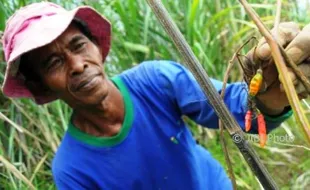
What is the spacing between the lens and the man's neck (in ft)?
5.14

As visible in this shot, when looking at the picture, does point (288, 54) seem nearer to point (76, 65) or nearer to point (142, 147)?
point (76, 65)

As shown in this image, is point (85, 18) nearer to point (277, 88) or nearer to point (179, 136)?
point (179, 136)

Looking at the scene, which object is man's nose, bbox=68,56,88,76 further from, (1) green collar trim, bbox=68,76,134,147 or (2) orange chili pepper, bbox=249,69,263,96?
(2) orange chili pepper, bbox=249,69,263,96

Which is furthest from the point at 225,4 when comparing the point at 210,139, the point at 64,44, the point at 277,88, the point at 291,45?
the point at 291,45

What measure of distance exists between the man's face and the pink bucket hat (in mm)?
45

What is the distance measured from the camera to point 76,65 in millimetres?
1399

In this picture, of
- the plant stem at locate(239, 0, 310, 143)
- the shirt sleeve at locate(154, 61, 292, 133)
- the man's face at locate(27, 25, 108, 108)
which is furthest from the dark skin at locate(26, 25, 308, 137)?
the plant stem at locate(239, 0, 310, 143)

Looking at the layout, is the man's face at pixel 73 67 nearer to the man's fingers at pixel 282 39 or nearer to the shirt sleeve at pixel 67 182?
the shirt sleeve at pixel 67 182

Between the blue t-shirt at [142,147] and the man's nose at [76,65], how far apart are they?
0.68 ft

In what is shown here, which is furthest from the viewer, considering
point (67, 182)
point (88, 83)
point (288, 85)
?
point (67, 182)

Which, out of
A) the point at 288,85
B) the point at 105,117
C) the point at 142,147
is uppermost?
the point at 288,85

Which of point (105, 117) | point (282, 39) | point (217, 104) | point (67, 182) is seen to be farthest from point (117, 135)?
point (217, 104)

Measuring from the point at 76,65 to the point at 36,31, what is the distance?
0.12 m

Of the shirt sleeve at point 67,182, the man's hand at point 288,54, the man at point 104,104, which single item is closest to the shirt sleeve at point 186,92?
the man at point 104,104
